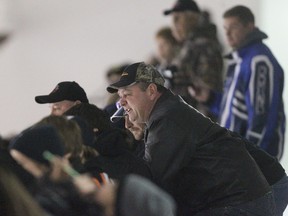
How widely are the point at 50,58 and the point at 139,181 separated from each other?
546cm

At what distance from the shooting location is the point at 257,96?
19.1 feet

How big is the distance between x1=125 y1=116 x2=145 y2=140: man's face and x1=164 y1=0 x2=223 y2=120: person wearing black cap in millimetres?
1978

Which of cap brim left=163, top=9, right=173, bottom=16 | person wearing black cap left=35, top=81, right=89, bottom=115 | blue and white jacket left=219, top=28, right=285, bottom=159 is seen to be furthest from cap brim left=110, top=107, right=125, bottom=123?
cap brim left=163, top=9, right=173, bottom=16

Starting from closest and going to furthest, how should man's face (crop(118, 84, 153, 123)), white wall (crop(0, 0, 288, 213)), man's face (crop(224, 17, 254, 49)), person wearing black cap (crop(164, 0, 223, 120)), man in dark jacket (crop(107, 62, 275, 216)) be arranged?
man in dark jacket (crop(107, 62, 275, 216)) → man's face (crop(118, 84, 153, 123)) → man's face (crop(224, 17, 254, 49)) → person wearing black cap (crop(164, 0, 223, 120)) → white wall (crop(0, 0, 288, 213))

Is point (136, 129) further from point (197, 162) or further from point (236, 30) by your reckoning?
point (236, 30)

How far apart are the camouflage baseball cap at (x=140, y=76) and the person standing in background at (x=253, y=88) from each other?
5.36 ft

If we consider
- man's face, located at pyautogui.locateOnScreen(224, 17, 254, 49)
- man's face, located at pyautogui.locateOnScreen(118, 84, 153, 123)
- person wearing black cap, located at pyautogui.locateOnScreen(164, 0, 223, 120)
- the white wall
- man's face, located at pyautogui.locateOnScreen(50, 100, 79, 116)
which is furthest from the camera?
the white wall

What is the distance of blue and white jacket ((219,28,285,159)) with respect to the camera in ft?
19.1

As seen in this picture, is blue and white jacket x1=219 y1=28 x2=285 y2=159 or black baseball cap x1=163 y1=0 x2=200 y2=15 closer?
blue and white jacket x1=219 y1=28 x2=285 y2=159

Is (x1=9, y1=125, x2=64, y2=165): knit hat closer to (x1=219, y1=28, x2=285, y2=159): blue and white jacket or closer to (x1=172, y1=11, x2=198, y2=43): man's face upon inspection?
(x1=219, y1=28, x2=285, y2=159): blue and white jacket

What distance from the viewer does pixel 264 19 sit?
6883 mm

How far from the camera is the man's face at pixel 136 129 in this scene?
4.30m

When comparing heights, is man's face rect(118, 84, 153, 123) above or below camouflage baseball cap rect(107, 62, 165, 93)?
below

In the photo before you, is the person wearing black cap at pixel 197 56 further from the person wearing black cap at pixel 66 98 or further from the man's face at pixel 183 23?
the person wearing black cap at pixel 66 98
